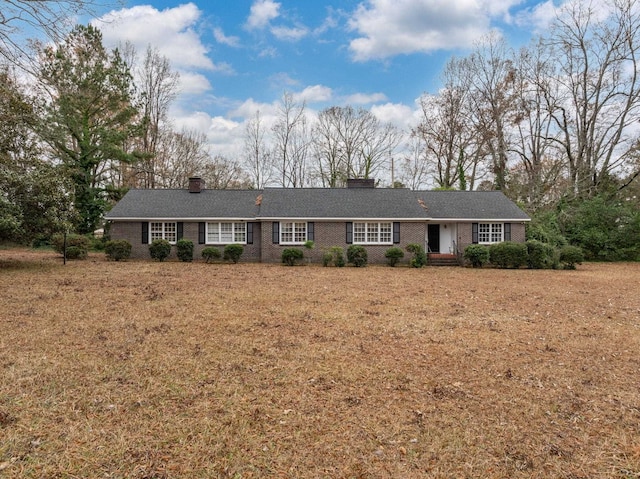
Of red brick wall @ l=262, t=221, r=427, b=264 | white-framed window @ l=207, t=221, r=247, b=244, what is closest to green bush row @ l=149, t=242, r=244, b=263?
white-framed window @ l=207, t=221, r=247, b=244

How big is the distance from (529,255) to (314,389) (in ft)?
58.0

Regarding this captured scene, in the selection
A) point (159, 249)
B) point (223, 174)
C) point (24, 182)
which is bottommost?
point (159, 249)

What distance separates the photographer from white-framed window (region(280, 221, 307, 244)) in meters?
20.4

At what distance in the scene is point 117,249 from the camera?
1895 centimetres

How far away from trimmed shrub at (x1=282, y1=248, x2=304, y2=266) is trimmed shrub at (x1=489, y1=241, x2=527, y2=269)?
31.8 ft

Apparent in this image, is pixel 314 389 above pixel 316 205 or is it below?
below

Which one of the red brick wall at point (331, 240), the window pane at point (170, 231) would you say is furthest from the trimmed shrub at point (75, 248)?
the red brick wall at point (331, 240)

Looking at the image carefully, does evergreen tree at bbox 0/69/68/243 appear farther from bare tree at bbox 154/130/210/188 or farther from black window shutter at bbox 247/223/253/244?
bare tree at bbox 154/130/210/188

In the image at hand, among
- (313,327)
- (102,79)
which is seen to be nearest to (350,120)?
(102,79)

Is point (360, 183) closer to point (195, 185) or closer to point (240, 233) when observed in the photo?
point (240, 233)

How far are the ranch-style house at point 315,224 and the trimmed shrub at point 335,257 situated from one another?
126 centimetres

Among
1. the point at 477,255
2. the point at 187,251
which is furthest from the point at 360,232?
the point at 187,251

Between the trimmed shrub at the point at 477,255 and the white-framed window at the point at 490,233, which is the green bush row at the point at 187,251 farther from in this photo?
the white-framed window at the point at 490,233

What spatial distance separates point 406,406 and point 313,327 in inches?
125
